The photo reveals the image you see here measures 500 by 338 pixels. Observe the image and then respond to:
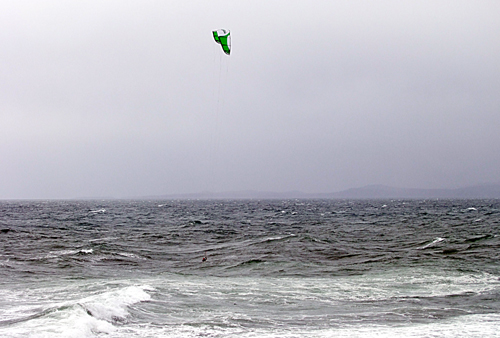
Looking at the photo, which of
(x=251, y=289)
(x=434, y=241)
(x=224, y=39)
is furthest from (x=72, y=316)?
(x=434, y=241)

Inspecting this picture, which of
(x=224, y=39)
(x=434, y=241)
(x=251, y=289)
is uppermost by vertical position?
(x=224, y=39)

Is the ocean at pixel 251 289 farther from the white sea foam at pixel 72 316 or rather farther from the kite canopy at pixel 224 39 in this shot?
the kite canopy at pixel 224 39

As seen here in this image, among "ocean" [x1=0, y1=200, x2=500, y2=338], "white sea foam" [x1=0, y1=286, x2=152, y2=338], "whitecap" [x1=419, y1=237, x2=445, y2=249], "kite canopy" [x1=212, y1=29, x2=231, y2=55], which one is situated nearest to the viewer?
"white sea foam" [x1=0, y1=286, x2=152, y2=338]

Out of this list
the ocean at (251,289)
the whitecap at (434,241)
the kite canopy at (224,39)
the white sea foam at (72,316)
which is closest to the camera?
the white sea foam at (72,316)

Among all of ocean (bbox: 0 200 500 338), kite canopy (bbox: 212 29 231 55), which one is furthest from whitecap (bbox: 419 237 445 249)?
kite canopy (bbox: 212 29 231 55)

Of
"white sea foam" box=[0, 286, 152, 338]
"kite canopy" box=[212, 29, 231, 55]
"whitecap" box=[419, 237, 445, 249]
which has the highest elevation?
"kite canopy" box=[212, 29, 231, 55]

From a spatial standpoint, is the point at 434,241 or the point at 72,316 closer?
the point at 72,316

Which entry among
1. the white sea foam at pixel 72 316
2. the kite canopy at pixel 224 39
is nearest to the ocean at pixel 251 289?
the white sea foam at pixel 72 316

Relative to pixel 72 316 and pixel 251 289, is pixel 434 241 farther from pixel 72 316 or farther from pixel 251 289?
pixel 72 316

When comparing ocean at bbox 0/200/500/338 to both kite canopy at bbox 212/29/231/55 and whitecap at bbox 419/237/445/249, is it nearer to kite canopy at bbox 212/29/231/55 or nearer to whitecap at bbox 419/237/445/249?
whitecap at bbox 419/237/445/249

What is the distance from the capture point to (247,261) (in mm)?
19609

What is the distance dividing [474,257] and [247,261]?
908 centimetres

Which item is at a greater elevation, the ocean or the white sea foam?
the white sea foam

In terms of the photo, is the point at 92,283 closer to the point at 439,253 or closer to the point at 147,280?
the point at 147,280
